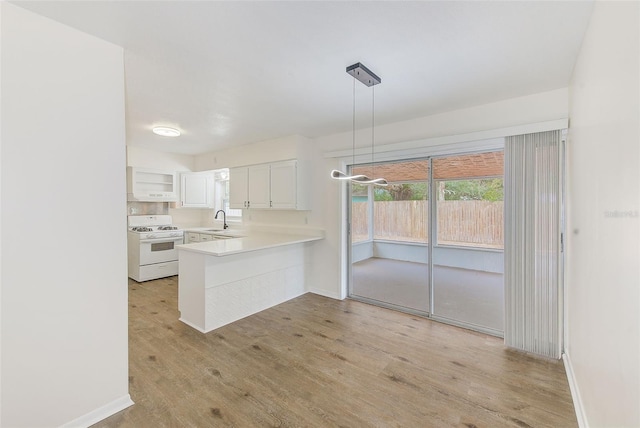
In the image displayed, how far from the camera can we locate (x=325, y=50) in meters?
1.94

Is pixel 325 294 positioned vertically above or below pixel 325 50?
below

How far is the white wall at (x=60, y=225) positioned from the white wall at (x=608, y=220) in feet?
8.73

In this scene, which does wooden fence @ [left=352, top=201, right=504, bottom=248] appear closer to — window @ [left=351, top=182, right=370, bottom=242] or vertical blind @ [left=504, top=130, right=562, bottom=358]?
window @ [left=351, top=182, right=370, bottom=242]

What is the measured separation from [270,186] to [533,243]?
11.5 ft

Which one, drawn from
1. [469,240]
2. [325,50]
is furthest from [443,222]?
[325,50]

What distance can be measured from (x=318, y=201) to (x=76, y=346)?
3269 mm

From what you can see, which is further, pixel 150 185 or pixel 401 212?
pixel 150 185

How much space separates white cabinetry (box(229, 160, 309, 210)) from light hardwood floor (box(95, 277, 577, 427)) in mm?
1805

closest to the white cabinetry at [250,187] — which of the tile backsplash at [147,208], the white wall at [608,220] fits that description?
the tile backsplash at [147,208]

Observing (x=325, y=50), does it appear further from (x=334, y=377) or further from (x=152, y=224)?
(x=152, y=224)

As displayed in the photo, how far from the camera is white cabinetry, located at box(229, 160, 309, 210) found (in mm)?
4297

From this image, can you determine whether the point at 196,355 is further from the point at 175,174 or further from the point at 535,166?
the point at 175,174

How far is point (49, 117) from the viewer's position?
1631 millimetres

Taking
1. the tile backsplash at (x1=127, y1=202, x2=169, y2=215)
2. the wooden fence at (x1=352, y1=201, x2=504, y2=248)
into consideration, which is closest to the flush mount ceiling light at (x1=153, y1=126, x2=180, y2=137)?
the tile backsplash at (x1=127, y1=202, x2=169, y2=215)
